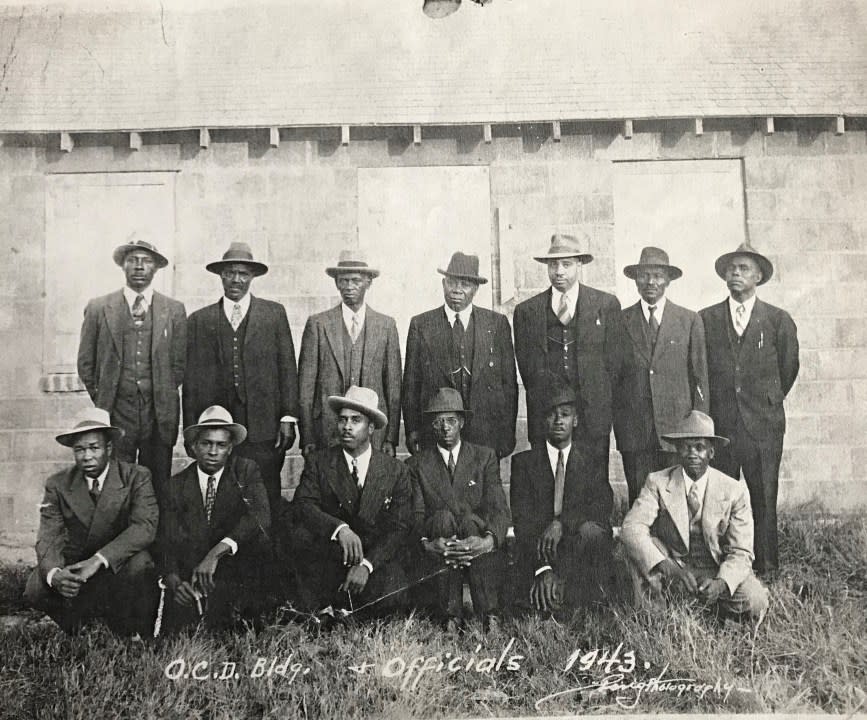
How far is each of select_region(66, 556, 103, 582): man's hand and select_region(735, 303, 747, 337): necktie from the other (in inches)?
129

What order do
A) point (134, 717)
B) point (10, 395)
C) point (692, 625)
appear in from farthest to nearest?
point (10, 395)
point (692, 625)
point (134, 717)

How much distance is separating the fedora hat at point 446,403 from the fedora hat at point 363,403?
0.76 feet

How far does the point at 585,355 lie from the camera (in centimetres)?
370

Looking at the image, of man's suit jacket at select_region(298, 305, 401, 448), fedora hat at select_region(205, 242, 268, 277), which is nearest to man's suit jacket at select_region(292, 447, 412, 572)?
man's suit jacket at select_region(298, 305, 401, 448)

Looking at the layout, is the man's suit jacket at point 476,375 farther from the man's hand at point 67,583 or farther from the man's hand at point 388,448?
the man's hand at point 67,583

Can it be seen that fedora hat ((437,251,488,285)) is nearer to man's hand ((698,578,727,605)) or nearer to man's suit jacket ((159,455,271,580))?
man's suit jacket ((159,455,271,580))

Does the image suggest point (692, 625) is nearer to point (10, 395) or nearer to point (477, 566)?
point (477, 566)

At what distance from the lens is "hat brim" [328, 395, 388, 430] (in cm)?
360

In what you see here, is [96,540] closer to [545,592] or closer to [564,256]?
[545,592]

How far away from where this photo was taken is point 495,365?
3697 mm

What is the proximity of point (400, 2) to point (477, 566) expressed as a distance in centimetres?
284

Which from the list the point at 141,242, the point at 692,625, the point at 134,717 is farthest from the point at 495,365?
the point at 134,717

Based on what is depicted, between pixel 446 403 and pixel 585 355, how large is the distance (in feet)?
2.41

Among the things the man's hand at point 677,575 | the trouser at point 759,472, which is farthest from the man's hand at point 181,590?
the trouser at point 759,472
